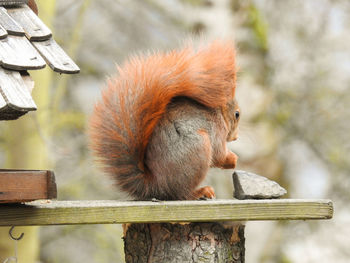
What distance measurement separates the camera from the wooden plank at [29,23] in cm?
149

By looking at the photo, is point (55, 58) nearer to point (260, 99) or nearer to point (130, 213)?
point (130, 213)

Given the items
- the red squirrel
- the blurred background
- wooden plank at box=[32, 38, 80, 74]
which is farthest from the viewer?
the blurred background

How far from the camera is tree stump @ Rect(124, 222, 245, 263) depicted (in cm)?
168

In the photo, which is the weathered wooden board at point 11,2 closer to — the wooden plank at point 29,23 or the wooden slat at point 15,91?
the wooden plank at point 29,23

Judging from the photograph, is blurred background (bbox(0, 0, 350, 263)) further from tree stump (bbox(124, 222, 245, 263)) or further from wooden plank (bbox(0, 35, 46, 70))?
wooden plank (bbox(0, 35, 46, 70))

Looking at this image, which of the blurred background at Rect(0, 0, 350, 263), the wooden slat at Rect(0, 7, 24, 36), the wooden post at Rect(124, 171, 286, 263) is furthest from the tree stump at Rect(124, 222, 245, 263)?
the blurred background at Rect(0, 0, 350, 263)

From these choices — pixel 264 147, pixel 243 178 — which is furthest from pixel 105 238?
pixel 243 178

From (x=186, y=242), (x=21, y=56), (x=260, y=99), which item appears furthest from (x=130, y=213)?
(x=260, y=99)

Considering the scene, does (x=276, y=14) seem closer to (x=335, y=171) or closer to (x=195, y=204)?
(x=335, y=171)

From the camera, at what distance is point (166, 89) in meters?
1.65

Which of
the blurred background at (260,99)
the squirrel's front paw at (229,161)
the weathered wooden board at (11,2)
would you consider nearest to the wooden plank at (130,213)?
the squirrel's front paw at (229,161)

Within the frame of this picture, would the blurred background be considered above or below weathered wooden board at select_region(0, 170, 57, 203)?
above

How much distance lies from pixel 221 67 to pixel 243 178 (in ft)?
1.06

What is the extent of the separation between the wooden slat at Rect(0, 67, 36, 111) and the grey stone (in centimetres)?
70
